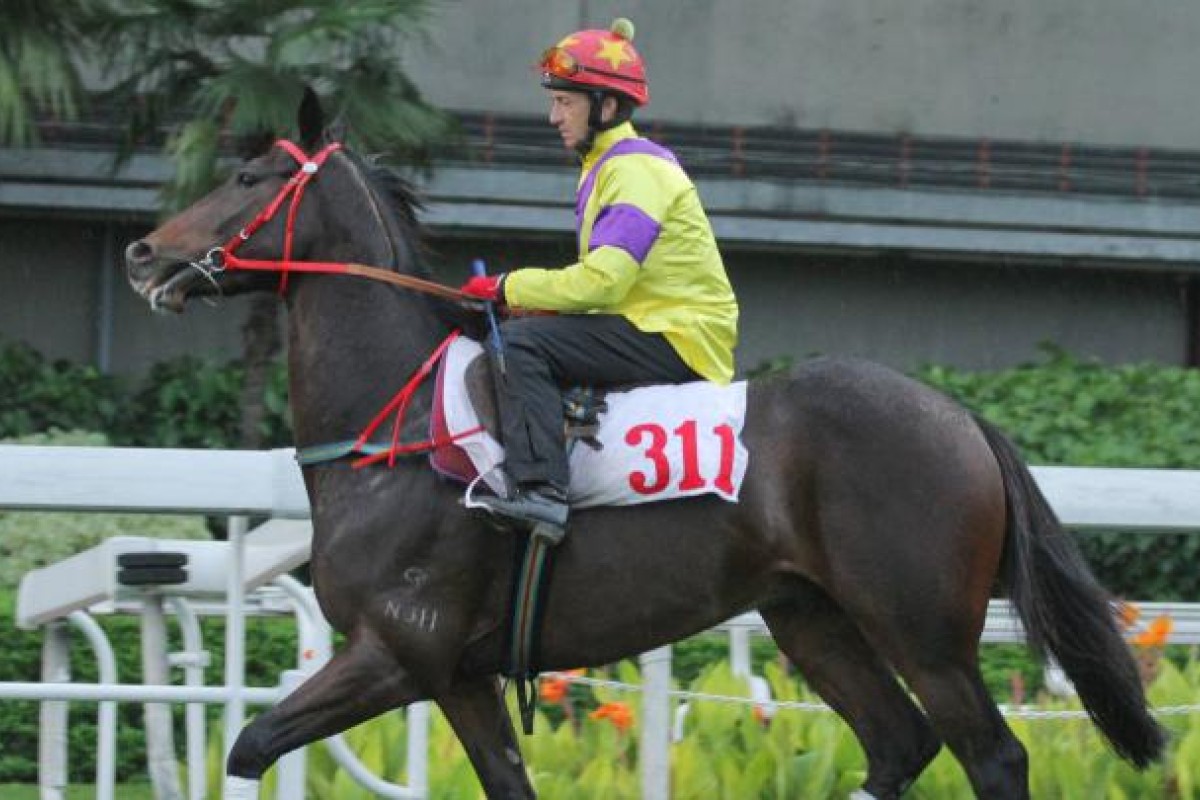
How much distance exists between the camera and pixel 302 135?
5520 mm

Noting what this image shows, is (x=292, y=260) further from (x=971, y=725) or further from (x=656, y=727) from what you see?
(x=971, y=725)

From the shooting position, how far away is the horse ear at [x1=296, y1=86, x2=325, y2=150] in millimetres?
5469

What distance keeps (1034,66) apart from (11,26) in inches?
332

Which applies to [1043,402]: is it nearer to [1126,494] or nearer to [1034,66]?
[1034,66]

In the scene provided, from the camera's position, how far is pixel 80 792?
7977 mm

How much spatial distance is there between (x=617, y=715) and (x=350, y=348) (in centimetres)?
142

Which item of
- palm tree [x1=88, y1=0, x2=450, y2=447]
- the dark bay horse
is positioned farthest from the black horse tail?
palm tree [x1=88, y1=0, x2=450, y2=447]

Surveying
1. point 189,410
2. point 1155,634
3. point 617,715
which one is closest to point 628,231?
point 617,715

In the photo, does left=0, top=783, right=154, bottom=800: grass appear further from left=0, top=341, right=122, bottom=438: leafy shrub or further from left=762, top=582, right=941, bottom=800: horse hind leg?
left=0, top=341, right=122, bottom=438: leafy shrub

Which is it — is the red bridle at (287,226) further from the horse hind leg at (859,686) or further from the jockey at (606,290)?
the horse hind leg at (859,686)

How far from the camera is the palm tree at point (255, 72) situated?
36.1 ft

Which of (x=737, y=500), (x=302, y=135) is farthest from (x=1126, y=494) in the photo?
(x=302, y=135)

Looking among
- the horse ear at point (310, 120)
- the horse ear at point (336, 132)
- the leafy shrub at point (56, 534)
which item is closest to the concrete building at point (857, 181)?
the leafy shrub at point (56, 534)

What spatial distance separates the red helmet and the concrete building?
31.5ft
